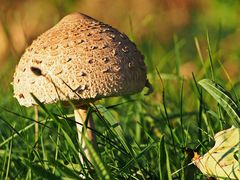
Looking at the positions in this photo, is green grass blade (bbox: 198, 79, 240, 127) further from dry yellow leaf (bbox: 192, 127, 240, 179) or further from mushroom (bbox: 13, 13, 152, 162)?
mushroom (bbox: 13, 13, 152, 162)

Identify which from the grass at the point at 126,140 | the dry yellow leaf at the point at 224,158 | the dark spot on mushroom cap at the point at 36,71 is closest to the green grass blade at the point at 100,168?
the grass at the point at 126,140

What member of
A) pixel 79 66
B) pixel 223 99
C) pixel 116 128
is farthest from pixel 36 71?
pixel 223 99

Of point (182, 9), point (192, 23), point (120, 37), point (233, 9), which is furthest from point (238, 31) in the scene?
point (120, 37)

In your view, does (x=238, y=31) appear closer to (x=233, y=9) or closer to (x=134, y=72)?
(x=233, y=9)

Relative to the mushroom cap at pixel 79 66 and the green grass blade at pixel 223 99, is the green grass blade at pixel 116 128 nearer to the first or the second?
the mushroom cap at pixel 79 66

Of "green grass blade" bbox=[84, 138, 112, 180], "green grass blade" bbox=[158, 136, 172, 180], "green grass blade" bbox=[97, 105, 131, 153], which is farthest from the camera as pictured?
"green grass blade" bbox=[97, 105, 131, 153]

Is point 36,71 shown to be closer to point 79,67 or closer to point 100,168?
point 79,67

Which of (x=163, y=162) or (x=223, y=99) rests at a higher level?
(x=223, y=99)

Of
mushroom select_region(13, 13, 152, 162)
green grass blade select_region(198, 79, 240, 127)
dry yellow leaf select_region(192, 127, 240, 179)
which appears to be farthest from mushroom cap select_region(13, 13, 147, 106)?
dry yellow leaf select_region(192, 127, 240, 179)

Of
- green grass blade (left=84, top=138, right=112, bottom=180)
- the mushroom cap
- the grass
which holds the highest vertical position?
the mushroom cap
